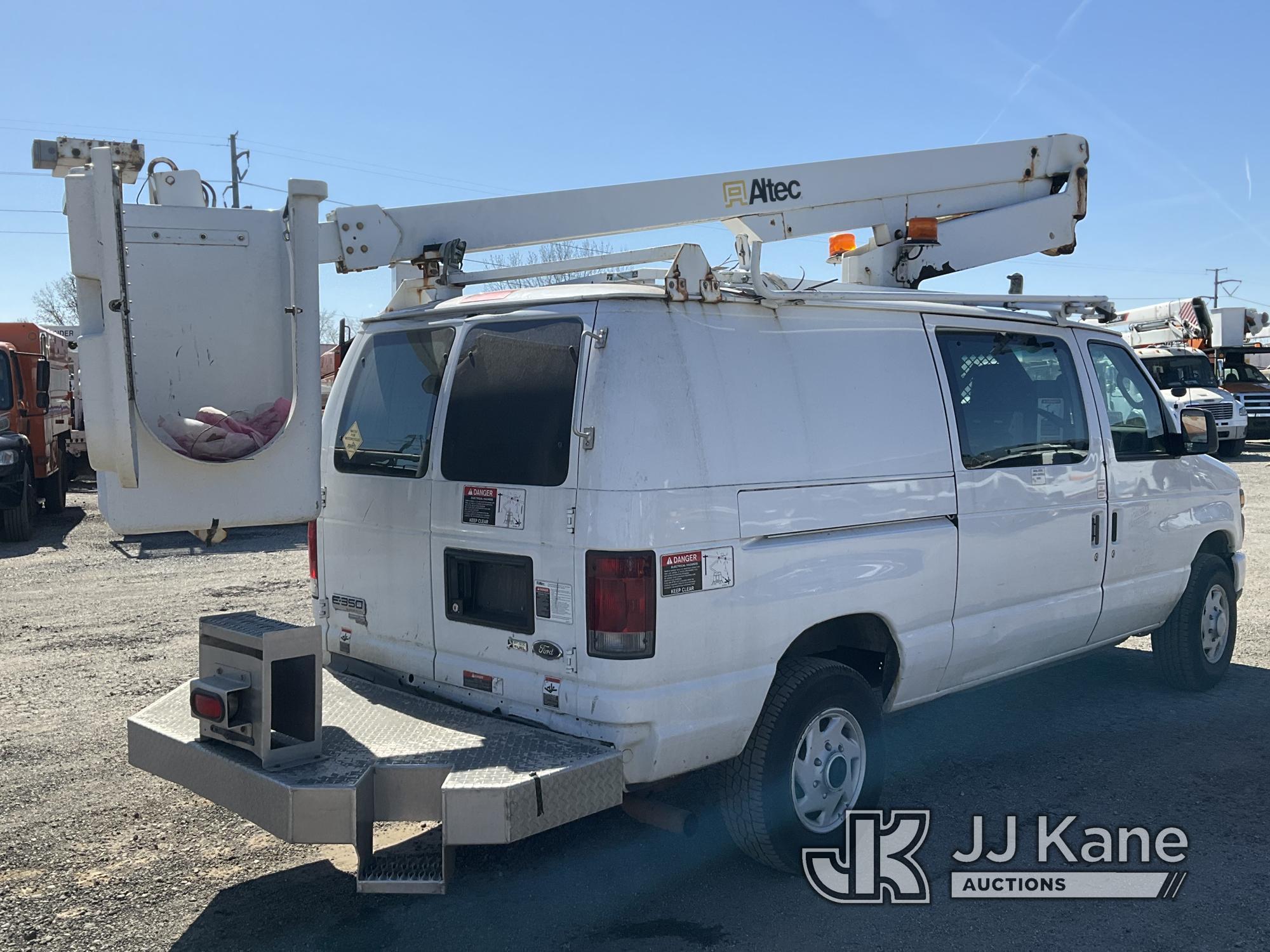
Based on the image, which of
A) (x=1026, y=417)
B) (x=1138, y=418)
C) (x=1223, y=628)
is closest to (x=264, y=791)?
(x=1026, y=417)

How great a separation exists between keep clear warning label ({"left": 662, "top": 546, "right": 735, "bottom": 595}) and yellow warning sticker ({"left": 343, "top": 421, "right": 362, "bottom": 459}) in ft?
5.62

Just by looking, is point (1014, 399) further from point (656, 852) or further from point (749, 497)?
point (656, 852)

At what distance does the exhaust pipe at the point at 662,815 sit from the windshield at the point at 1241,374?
91.1 ft

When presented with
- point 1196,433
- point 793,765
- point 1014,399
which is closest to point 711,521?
point 793,765

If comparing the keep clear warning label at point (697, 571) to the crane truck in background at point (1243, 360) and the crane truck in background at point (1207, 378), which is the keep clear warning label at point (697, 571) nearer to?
the crane truck in background at point (1207, 378)

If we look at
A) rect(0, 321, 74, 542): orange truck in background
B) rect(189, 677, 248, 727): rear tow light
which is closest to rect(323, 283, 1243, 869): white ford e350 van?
rect(189, 677, 248, 727): rear tow light

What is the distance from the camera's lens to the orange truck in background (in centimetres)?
1381

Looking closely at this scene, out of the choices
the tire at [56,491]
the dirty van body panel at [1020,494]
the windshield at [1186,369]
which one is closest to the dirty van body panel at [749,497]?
the dirty van body panel at [1020,494]

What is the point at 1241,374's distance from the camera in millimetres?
27688

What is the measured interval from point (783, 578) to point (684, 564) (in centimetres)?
48

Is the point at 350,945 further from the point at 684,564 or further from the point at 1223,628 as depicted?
the point at 1223,628

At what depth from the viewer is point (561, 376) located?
3951mm

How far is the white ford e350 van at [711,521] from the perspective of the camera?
148 inches

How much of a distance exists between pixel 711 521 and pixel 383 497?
146cm
